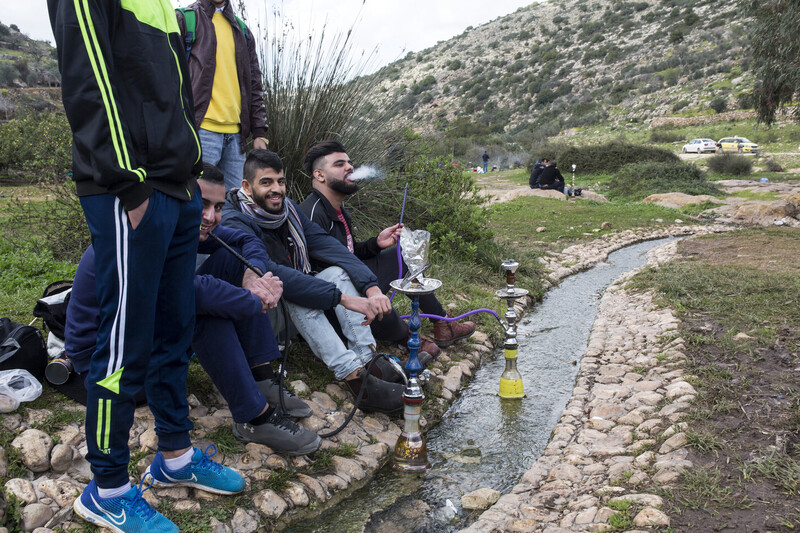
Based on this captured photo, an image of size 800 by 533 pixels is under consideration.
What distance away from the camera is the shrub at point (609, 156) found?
21438 millimetres

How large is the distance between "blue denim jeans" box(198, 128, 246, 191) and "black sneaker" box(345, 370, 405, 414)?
1.61m

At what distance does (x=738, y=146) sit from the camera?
88.0 ft

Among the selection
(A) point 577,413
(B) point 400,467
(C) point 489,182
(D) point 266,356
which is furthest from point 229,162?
(C) point 489,182

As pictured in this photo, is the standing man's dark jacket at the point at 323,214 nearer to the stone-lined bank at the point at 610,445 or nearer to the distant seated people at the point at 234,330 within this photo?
the distant seated people at the point at 234,330

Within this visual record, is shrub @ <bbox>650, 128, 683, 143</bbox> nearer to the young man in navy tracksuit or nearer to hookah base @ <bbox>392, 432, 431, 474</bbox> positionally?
hookah base @ <bbox>392, 432, 431, 474</bbox>

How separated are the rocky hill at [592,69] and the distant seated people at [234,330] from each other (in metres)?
27.3

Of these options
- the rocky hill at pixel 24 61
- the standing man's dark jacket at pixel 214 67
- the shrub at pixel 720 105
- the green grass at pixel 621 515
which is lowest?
the green grass at pixel 621 515

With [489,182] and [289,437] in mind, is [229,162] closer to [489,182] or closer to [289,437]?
[289,437]

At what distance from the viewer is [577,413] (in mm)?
3730

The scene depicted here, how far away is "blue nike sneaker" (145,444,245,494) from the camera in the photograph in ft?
8.11

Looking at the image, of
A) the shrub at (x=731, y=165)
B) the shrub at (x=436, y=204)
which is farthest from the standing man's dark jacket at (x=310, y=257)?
the shrub at (x=731, y=165)

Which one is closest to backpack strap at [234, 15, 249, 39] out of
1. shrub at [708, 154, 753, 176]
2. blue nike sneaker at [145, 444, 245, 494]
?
blue nike sneaker at [145, 444, 245, 494]

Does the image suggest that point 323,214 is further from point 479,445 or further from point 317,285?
point 479,445

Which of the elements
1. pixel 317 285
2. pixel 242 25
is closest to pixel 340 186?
pixel 317 285
